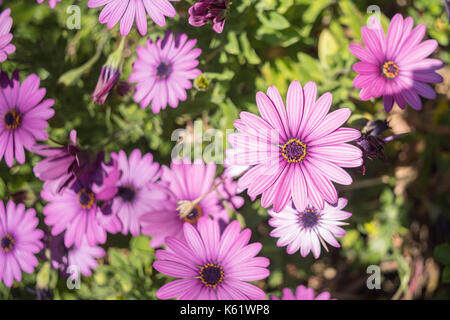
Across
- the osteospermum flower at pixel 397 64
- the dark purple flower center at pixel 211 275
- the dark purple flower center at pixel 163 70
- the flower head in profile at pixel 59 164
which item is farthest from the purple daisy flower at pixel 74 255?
the osteospermum flower at pixel 397 64

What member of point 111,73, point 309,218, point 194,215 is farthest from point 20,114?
point 309,218

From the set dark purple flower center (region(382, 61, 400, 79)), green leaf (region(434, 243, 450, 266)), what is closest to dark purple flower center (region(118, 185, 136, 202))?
dark purple flower center (region(382, 61, 400, 79))

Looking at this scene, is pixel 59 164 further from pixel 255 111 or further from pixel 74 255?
pixel 255 111

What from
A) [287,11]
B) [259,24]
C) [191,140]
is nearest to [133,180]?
[191,140]

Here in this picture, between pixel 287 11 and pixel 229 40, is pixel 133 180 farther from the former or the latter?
pixel 287 11

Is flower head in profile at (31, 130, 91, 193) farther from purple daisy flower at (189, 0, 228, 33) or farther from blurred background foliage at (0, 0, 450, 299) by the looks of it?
purple daisy flower at (189, 0, 228, 33)

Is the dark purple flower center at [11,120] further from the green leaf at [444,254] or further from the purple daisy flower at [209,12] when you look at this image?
the green leaf at [444,254]
